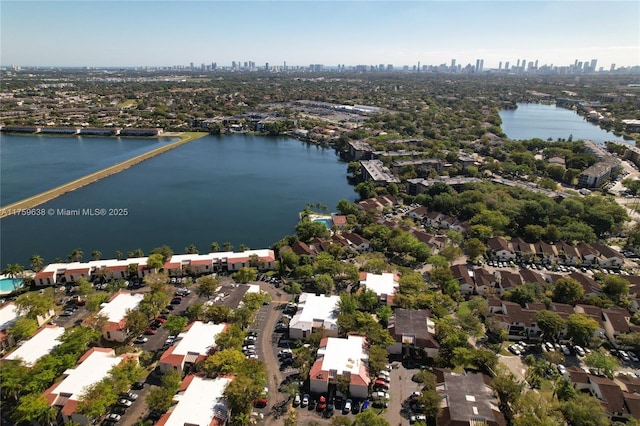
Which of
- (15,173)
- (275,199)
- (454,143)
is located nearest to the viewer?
(275,199)

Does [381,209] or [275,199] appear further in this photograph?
[275,199]

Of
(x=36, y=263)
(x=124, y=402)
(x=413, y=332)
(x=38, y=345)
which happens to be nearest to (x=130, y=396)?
(x=124, y=402)

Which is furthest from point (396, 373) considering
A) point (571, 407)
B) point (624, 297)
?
point (624, 297)

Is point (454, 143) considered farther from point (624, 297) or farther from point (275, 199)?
point (624, 297)

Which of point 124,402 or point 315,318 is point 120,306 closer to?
point 124,402

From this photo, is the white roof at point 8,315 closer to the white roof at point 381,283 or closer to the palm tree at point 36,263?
the palm tree at point 36,263

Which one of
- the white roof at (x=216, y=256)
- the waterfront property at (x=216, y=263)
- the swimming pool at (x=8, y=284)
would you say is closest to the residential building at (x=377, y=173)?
the white roof at (x=216, y=256)

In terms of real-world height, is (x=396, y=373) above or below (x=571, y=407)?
below
